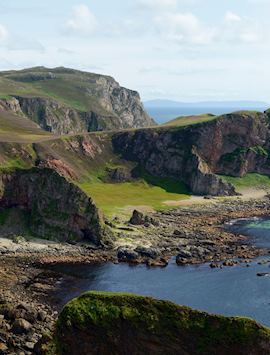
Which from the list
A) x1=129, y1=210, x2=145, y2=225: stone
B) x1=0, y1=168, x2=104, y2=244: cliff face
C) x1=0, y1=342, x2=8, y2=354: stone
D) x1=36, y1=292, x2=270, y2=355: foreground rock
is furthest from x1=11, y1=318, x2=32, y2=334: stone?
x1=129, y1=210, x2=145, y2=225: stone

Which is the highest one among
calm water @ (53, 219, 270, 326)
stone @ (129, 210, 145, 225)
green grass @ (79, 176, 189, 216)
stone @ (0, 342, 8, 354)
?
green grass @ (79, 176, 189, 216)

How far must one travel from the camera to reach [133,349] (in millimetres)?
55094

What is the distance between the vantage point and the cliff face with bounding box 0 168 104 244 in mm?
130125

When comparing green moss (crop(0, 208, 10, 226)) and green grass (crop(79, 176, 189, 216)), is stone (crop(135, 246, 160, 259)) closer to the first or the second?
green moss (crop(0, 208, 10, 226))

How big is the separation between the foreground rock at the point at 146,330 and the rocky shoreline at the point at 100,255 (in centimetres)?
1355

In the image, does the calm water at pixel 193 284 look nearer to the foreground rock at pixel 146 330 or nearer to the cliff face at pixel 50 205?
the cliff face at pixel 50 205

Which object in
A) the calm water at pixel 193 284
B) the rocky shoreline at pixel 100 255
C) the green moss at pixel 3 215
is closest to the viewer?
the rocky shoreline at pixel 100 255

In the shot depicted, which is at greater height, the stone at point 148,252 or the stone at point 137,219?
the stone at point 137,219

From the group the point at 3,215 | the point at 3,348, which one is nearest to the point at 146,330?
the point at 3,348

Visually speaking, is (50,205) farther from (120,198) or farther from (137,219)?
(120,198)

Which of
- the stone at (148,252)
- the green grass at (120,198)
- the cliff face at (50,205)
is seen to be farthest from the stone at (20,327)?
the green grass at (120,198)

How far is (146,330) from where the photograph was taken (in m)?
54.7

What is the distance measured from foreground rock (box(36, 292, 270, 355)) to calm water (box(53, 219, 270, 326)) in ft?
123

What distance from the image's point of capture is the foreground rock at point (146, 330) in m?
52.1
